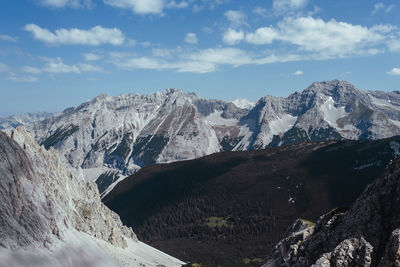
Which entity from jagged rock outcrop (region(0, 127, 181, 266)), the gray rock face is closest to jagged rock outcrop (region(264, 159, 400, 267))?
jagged rock outcrop (region(0, 127, 181, 266))

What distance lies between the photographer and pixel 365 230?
3503 cm

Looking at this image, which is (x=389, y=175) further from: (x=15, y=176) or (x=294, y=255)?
(x=15, y=176)

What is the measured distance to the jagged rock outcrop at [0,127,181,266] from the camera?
98.1 m

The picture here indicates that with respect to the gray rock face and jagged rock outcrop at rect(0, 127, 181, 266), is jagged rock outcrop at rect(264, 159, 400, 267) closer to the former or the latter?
jagged rock outcrop at rect(0, 127, 181, 266)

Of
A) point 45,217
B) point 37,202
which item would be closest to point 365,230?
point 45,217

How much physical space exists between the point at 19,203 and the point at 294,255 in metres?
87.5

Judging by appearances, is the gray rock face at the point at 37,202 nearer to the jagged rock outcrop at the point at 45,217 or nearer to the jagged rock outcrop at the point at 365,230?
the jagged rock outcrop at the point at 45,217

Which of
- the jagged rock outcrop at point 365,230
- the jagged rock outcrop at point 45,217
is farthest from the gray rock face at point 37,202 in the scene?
the jagged rock outcrop at point 365,230

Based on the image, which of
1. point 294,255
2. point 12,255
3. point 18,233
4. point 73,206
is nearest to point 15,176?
point 18,233

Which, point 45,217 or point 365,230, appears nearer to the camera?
point 365,230

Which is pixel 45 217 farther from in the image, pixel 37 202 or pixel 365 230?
pixel 365 230

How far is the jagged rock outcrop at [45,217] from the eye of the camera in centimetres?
9806

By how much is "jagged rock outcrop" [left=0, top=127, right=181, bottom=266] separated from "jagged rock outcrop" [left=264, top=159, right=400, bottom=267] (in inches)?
3147

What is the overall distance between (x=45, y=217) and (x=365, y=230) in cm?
10017
